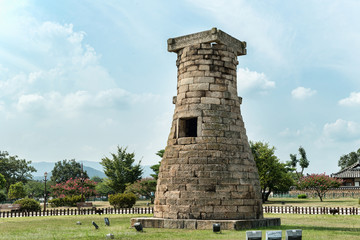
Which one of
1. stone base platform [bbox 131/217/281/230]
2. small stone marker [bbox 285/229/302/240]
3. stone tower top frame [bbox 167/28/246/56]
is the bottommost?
stone base platform [bbox 131/217/281/230]

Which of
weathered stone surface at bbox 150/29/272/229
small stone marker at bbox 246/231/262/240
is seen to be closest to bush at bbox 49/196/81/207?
weathered stone surface at bbox 150/29/272/229

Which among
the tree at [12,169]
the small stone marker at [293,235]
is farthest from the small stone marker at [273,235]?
the tree at [12,169]

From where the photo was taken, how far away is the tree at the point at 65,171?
79.9 m

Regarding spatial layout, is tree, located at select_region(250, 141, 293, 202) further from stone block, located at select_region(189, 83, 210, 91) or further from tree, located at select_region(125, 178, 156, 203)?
stone block, located at select_region(189, 83, 210, 91)

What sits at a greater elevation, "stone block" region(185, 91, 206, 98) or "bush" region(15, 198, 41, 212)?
"stone block" region(185, 91, 206, 98)

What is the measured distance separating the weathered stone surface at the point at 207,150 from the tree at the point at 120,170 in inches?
1109

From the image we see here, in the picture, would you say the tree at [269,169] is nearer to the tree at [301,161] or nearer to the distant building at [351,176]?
the distant building at [351,176]

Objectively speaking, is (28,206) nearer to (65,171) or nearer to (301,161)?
(65,171)

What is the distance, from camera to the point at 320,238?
11.2m

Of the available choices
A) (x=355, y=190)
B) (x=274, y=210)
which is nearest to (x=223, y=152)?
(x=274, y=210)

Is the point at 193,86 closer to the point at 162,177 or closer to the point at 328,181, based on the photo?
the point at 162,177

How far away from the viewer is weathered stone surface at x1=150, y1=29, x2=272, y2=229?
45.1 ft

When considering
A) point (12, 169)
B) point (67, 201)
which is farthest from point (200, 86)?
point (12, 169)

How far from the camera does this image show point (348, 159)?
86375 millimetres
